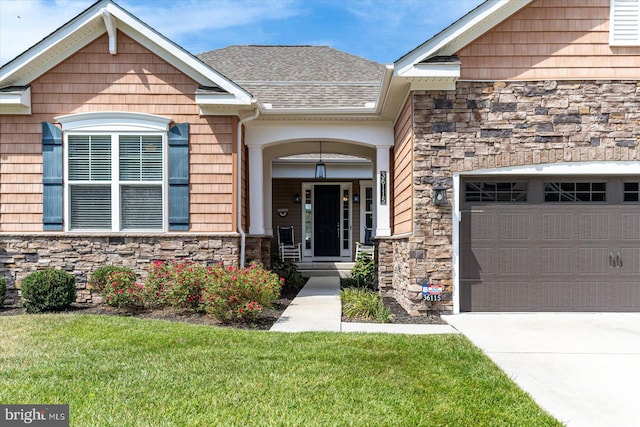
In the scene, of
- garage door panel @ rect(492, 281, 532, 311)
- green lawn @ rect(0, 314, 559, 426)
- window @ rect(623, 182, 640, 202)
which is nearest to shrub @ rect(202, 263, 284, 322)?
green lawn @ rect(0, 314, 559, 426)

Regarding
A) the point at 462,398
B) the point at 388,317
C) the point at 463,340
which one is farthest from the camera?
the point at 388,317

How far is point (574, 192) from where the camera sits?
7383 millimetres

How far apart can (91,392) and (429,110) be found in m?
5.58

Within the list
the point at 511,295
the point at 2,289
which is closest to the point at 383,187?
the point at 511,295

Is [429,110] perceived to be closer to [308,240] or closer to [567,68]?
[567,68]

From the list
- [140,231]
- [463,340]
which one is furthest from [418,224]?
[140,231]

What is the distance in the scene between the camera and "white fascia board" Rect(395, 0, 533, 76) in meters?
6.96

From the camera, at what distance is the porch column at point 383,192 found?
9.31 meters

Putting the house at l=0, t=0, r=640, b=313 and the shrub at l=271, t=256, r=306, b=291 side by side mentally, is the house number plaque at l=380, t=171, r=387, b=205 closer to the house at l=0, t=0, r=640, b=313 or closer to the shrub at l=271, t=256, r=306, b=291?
the house at l=0, t=0, r=640, b=313

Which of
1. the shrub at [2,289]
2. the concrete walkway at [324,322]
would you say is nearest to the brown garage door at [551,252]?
the concrete walkway at [324,322]

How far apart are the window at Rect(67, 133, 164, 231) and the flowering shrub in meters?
→ 1.02

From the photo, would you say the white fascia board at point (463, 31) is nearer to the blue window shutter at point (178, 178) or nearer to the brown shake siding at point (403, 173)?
the brown shake siding at point (403, 173)

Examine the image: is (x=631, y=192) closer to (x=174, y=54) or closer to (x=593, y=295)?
(x=593, y=295)

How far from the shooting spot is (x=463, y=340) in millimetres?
5527
